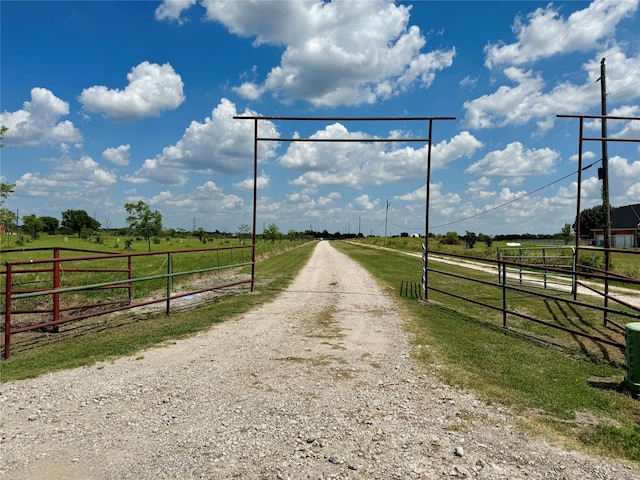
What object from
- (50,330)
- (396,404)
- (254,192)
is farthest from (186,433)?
(254,192)

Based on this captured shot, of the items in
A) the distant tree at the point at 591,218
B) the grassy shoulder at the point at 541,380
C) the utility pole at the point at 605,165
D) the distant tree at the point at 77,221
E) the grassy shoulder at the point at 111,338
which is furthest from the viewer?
the distant tree at the point at 77,221

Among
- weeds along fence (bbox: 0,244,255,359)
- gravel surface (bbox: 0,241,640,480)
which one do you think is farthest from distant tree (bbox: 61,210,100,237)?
gravel surface (bbox: 0,241,640,480)

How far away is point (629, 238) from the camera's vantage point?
5178 centimetres

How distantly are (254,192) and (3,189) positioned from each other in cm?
1039

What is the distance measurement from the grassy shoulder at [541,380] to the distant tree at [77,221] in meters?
97.6

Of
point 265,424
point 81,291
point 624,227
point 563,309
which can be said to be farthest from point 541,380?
point 624,227

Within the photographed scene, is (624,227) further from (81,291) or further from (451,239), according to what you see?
(81,291)

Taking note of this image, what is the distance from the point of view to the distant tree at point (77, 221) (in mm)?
92312

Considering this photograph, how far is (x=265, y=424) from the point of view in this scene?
11.8 ft

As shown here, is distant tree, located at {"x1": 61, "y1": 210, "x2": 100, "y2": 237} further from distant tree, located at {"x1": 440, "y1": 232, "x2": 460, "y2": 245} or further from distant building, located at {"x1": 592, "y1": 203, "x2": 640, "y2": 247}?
distant building, located at {"x1": 592, "y1": 203, "x2": 640, "y2": 247}

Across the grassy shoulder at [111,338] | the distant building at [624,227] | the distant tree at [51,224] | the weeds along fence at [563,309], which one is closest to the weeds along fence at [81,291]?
the grassy shoulder at [111,338]

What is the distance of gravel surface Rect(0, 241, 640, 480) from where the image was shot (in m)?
2.91

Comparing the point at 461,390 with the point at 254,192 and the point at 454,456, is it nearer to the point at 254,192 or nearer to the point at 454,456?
the point at 454,456

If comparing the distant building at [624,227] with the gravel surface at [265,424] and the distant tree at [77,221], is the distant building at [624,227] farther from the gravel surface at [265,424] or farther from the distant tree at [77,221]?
the distant tree at [77,221]
